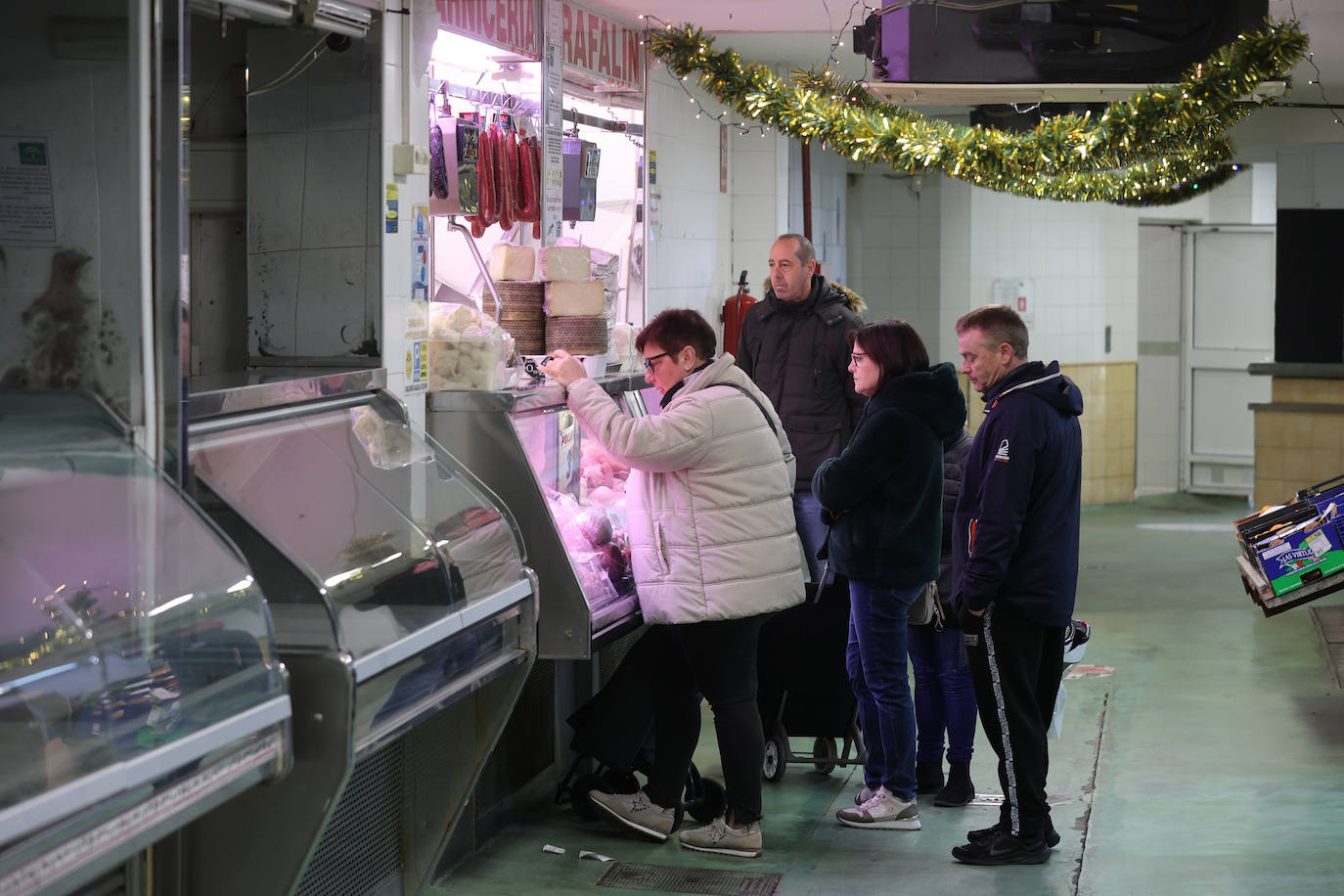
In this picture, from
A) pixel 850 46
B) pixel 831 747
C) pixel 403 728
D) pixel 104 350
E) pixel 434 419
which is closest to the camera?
pixel 104 350

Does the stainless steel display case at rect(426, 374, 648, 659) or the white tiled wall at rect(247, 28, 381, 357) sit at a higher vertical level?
the white tiled wall at rect(247, 28, 381, 357)

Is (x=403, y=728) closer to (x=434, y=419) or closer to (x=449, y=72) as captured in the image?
(x=434, y=419)

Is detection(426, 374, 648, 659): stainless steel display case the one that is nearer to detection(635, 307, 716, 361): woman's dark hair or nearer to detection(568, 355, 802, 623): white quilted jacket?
detection(568, 355, 802, 623): white quilted jacket

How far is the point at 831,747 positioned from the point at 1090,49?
8.48 ft

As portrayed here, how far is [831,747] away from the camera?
544cm

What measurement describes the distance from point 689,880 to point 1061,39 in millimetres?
2911

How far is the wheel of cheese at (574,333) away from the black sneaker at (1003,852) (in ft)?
6.40

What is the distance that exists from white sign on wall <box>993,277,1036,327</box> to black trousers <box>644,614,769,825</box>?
854 cm

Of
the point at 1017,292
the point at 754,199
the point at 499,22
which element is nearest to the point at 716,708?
the point at 499,22

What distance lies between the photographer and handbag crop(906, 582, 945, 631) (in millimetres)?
5012

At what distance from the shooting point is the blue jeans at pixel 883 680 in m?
4.69

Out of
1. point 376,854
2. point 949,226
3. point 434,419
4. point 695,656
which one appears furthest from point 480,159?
point 949,226

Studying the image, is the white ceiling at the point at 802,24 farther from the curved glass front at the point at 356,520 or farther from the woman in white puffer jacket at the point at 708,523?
the curved glass front at the point at 356,520

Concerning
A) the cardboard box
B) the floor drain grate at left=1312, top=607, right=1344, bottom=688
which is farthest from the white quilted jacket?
the floor drain grate at left=1312, top=607, right=1344, bottom=688
